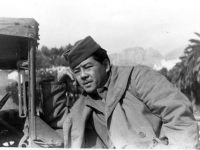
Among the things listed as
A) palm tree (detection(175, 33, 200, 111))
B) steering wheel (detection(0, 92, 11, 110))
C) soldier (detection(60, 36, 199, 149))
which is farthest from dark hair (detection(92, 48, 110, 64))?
palm tree (detection(175, 33, 200, 111))

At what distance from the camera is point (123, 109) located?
196cm

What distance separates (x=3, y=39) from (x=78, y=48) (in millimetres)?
666

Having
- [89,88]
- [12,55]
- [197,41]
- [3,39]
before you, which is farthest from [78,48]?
[197,41]

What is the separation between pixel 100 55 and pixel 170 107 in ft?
2.61

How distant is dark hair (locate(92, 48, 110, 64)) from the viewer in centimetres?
214

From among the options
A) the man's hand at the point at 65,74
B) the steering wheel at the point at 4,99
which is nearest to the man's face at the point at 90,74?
the man's hand at the point at 65,74

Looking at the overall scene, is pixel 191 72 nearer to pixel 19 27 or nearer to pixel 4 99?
pixel 4 99

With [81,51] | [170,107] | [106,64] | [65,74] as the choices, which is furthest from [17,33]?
[170,107]

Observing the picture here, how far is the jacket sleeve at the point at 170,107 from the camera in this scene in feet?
5.34

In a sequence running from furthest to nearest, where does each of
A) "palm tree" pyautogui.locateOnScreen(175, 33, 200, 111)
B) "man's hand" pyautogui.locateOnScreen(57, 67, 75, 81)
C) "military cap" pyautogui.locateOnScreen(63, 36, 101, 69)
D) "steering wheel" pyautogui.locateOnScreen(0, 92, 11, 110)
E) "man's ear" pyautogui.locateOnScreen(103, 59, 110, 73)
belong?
"palm tree" pyautogui.locateOnScreen(175, 33, 200, 111) → "steering wheel" pyautogui.locateOnScreen(0, 92, 11, 110) → "man's hand" pyautogui.locateOnScreen(57, 67, 75, 81) → "man's ear" pyautogui.locateOnScreen(103, 59, 110, 73) → "military cap" pyautogui.locateOnScreen(63, 36, 101, 69)

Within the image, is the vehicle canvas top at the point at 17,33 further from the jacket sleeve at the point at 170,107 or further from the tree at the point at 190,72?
the tree at the point at 190,72

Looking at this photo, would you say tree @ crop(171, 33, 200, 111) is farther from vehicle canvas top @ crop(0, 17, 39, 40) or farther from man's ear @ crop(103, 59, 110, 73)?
vehicle canvas top @ crop(0, 17, 39, 40)

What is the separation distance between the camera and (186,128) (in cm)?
164

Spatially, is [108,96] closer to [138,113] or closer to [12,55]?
[138,113]
